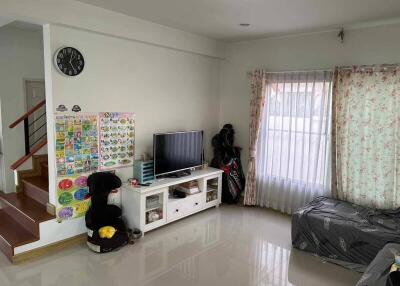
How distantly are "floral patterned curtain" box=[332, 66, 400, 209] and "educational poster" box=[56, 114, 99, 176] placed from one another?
3055mm

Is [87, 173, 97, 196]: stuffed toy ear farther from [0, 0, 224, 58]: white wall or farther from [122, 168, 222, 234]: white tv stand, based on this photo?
[0, 0, 224, 58]: white wall

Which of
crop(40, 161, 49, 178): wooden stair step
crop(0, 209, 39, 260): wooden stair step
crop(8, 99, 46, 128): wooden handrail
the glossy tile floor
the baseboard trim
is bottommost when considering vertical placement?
the glossy tile floor

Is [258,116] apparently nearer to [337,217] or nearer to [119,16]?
[337,217]

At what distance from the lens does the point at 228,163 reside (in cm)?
484

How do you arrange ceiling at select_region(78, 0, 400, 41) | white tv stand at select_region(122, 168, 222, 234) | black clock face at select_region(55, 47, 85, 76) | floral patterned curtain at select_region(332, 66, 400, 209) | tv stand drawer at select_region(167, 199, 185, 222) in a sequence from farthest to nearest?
tv stand drawer at select_region(167, 199, 185, 222)
white tv stand at select_region(122, 168, 222, 234)
floral patterned curtain at select_region(332, 66, 400, 209)
black clock face at select_region(55, 47, 85, 76)
ceiling at select_region(78, 0, 400, 41)

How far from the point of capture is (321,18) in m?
3.42

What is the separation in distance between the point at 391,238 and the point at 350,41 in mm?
2398

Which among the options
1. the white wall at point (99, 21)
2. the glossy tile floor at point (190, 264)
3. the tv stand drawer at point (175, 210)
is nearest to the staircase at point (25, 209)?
the glossy tile floor at point (190, 264)

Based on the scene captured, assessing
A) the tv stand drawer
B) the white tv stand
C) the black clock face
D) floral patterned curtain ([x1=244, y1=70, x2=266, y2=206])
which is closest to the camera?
the black clock face

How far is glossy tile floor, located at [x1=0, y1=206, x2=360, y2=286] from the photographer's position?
2.77m

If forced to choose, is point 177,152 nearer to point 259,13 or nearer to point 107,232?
point 107,232

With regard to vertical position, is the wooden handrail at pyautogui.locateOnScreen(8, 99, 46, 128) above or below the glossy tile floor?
above

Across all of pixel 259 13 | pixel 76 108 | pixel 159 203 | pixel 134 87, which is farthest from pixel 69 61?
pixel 259 13

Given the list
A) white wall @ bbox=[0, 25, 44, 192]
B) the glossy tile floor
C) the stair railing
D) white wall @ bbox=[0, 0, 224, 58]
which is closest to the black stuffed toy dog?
the glossy tile floor
